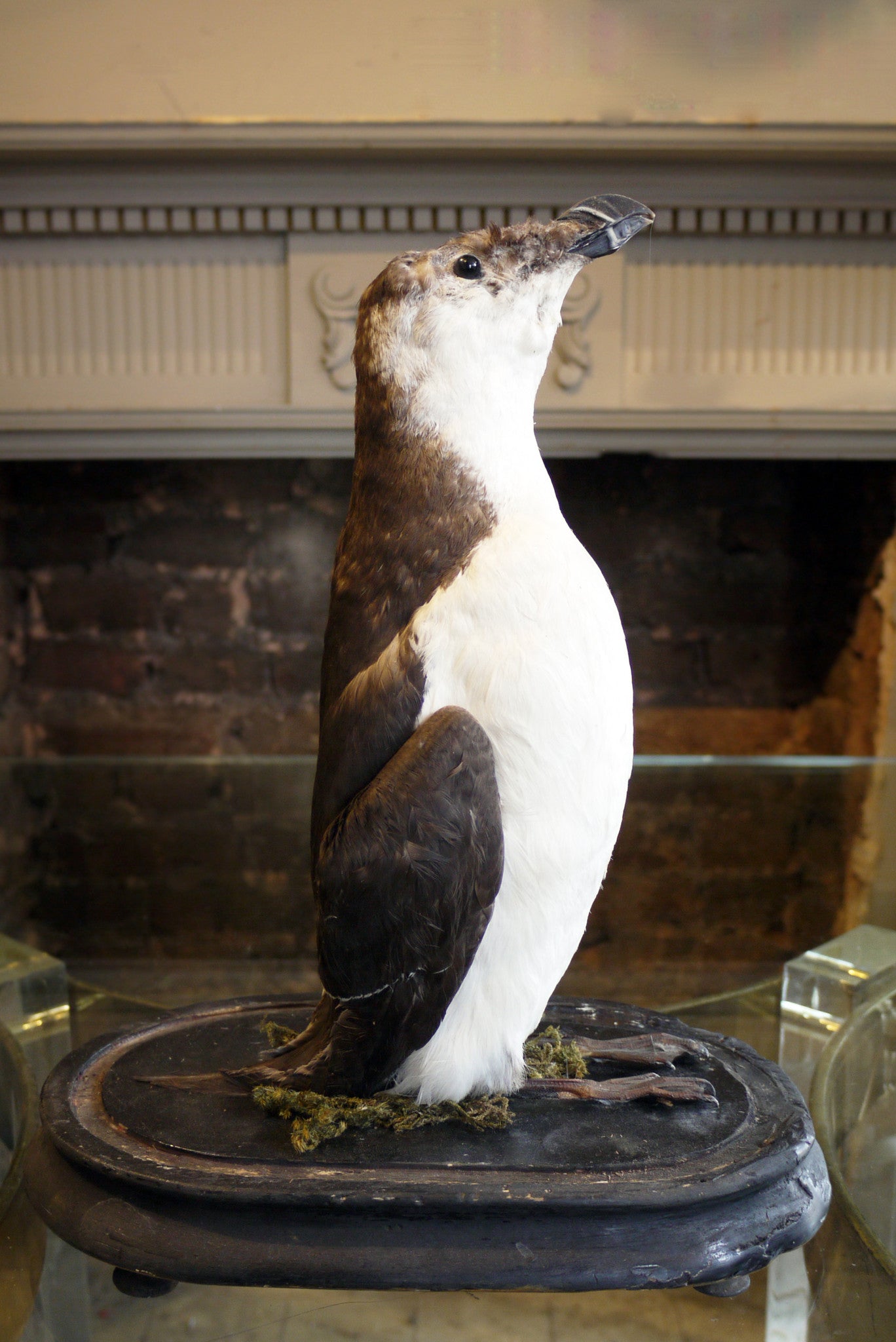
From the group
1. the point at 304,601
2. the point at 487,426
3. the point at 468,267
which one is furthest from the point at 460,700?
the point at 304,601

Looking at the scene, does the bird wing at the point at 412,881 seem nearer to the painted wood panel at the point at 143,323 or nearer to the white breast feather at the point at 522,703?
the white breast feather at the point at 522,703

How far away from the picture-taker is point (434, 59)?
1.50m

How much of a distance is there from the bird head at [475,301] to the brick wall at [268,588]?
1330 mm

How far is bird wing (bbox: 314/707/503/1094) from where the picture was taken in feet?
2.24

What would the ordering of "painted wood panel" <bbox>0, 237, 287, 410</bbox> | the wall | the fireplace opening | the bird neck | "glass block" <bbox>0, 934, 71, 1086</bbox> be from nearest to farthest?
1. the bird neck
2. "glass block" <bbox>0, 934, 71, 1086</bbox>
3. the wall
4. "painted wood panel" <bbox>0, 237, 287, 410</bbox>
5. the fireplace opening

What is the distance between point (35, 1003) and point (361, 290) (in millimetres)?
1041

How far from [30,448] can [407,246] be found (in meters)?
0.65

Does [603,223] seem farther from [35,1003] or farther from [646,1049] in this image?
[35,1003]

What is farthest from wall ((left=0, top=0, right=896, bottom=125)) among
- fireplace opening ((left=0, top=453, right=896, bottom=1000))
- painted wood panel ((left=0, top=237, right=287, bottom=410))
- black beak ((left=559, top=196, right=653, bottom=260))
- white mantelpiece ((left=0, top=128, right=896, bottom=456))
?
black beak ((left=559, top=196, right=653, bottom=260))

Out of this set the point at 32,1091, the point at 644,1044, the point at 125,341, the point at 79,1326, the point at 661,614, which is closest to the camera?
the point at 79,1326

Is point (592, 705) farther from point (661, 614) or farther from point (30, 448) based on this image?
point (661, 614)

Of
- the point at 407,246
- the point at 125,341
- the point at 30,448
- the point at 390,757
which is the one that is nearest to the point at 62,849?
the point at 30,448

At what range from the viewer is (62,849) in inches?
67.6

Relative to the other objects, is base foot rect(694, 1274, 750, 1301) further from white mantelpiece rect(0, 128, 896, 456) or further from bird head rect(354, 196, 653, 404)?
white mantelpiece rect(0, 128, 896, 456)
